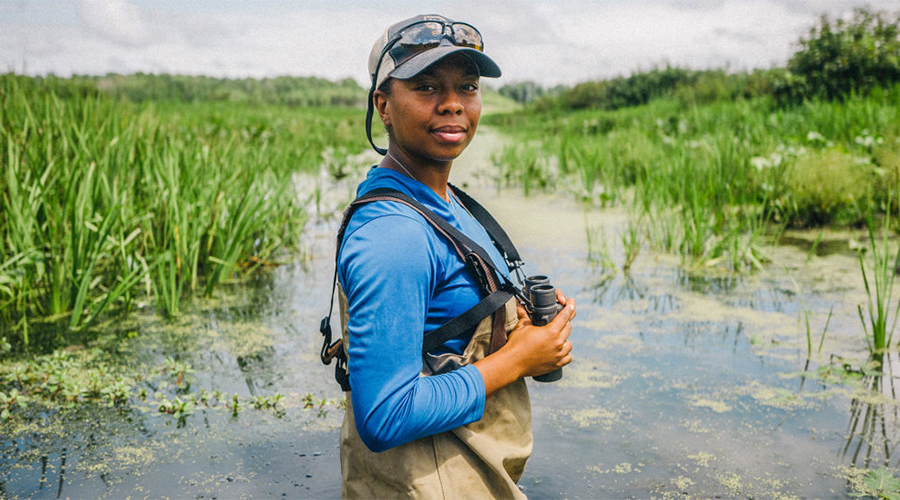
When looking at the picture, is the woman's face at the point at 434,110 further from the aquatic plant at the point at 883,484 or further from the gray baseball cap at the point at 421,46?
the aquatic plant at the point at 883,484

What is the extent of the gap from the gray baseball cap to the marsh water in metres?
1.43

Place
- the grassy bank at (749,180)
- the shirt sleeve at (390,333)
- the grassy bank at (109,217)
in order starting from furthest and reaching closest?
the grassy bank at (749,180)
the grassy bank at (109,217)
the shirt sleeve at (390,333)

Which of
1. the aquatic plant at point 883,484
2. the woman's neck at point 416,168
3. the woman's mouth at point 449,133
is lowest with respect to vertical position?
the aquatic plant at point 883,484

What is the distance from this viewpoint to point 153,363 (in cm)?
322

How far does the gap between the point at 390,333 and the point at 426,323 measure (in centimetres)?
17

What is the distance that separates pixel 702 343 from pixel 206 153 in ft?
11.3

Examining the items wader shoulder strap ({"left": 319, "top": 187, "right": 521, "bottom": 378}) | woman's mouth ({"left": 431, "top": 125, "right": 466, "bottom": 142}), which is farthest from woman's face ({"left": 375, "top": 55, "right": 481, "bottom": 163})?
wader shoulder strap ({"left": 319, "top": 187, "right": 521, "bottom": 378})

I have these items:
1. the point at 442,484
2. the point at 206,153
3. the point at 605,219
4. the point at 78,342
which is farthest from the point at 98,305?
the point at 605,219

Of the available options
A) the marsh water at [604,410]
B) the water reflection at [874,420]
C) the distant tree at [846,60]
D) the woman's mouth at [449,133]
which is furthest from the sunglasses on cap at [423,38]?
the distant tree at [846,60]

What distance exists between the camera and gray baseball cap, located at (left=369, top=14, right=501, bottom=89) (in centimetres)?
125

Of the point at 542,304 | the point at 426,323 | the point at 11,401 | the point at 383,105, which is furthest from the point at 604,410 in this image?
the point at 11,401

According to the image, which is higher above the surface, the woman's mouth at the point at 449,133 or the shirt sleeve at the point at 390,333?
the woman's mouth at the point at 449,133

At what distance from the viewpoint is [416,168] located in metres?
1.37

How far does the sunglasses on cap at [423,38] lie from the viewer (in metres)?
1.30
